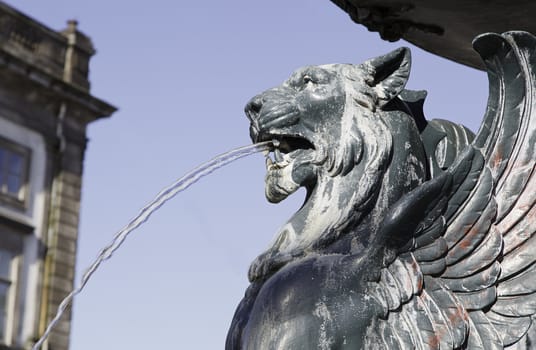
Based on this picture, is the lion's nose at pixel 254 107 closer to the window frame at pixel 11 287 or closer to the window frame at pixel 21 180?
the window frame at pixel 11 287

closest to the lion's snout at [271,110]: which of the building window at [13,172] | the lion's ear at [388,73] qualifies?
the lion's ear at [388,73]

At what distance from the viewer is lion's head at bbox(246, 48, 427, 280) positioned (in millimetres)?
2443

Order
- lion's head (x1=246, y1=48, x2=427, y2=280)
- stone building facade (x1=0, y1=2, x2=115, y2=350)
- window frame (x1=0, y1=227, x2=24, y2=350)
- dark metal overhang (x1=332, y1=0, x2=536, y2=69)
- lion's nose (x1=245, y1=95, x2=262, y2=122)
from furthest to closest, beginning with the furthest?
stone building facade (x1=0, y1=2, x2=115, y2=350)
window frame (x1=0, y1=227, x2=24, y2=350)
dark metal overhang (x1=332, y1=0, x2=536, y2=69)
lion's nose (x1=245, y1=95, x2=262, y2=122)
lion's head (x1=246, y1=48, x2=427, y2=280)

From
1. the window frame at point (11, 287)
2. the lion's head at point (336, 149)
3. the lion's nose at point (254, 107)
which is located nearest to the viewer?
the lion's head at point (336, 149)

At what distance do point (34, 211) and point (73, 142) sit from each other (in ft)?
4.92

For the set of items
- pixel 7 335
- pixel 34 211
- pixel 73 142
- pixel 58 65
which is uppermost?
pixel 58 65

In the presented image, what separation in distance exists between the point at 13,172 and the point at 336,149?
17077 mm

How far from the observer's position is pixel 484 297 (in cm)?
229

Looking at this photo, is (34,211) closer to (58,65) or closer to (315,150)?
(58,65)

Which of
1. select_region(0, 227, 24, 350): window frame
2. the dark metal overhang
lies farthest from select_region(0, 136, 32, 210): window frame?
the dark metal overhang

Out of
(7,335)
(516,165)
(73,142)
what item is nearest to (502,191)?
(516,165)

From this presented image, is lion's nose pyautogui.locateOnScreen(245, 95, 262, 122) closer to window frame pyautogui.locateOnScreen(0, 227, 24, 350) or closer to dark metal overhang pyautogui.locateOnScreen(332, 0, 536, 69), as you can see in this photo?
dark metal overhang pyautogui.locateOnScreen(332, 0, 536, 69)

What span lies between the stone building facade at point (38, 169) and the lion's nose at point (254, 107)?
53.9 feet

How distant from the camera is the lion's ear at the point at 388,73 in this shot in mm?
2523
